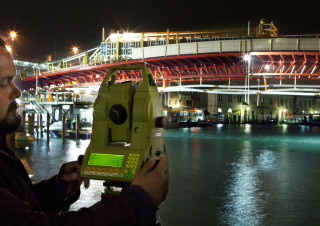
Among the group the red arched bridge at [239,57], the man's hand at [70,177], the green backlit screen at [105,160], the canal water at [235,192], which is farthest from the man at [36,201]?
the red arched bridge at [239,57]

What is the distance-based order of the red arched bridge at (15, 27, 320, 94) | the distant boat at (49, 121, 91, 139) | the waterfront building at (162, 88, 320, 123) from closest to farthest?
the distant boat at (49, 121, 91, 139), the red arched bridge at (15, 27, 320, 94), the waterfront building at (162, 88, 320, 123)

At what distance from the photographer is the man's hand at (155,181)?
5.98 feet

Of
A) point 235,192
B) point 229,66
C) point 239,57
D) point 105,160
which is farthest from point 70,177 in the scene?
point 229,66

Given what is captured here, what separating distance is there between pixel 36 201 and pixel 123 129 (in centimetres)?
101

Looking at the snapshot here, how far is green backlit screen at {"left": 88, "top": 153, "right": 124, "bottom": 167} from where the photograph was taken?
2406mm

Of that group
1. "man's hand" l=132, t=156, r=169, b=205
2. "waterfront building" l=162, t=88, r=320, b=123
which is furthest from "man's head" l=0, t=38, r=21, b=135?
"waterfront building" l=162, t=88, r=320, b=123

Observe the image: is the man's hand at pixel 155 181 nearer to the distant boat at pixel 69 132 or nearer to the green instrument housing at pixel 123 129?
the green instrument housing at pixel 123 129

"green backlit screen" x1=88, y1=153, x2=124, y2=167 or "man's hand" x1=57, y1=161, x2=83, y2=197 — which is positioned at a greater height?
"green backlit screen" x1=88, y1=153, x2=124, y2=167

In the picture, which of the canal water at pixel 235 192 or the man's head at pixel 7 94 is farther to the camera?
the canal water at pixel 235 192

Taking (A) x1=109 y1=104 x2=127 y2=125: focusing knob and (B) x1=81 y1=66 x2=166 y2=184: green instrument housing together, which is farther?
(A) x1=109 y1=104 x2=127 y2=125: focusing knob

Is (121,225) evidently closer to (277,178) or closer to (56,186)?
(56,186)

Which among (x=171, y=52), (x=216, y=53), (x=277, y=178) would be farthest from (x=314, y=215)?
(x=171, y=52)

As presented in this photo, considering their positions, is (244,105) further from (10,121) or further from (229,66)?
(10,121)

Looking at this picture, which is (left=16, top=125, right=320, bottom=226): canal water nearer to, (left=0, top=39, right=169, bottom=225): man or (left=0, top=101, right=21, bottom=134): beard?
(left=0, top=39, right=169, bottom=225): man
